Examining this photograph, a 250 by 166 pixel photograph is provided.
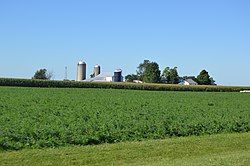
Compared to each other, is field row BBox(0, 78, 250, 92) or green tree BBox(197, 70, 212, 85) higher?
green tree BBox(197, 70, 212, 85)

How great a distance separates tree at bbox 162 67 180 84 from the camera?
132875 millimetres

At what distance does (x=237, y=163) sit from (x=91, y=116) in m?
10.9

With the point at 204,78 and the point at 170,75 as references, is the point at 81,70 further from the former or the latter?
the point at 204,78

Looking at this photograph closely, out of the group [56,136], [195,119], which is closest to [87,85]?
[195,119]

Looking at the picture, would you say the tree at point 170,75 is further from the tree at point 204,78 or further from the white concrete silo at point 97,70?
the white concrete silo at point 97,70

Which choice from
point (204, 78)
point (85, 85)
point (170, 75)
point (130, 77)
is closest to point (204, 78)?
point (204, 78)

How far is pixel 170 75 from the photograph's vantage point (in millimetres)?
133000

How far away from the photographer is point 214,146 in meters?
15.3

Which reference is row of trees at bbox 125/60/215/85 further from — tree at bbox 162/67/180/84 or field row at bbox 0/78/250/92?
field row at bbox 0/78/250/92

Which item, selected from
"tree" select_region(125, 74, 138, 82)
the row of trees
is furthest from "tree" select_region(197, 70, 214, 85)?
Answer: "tree" select_region(125, 74, 138, 82)

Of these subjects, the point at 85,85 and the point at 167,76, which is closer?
the point at 85,85

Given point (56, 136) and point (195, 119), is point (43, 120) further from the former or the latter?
point (195, 119)

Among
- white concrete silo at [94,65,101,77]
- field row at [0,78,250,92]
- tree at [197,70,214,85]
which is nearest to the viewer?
field row at [0,78,250,92]

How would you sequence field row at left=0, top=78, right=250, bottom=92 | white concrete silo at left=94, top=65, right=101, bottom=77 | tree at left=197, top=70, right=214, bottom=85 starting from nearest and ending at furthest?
field row at left=0, top=78, right=250, bottom=92
tree at left=197, top=70, right=214, bottom=85
white concrete silo at left=94, top=65, right=101, bottom=77
